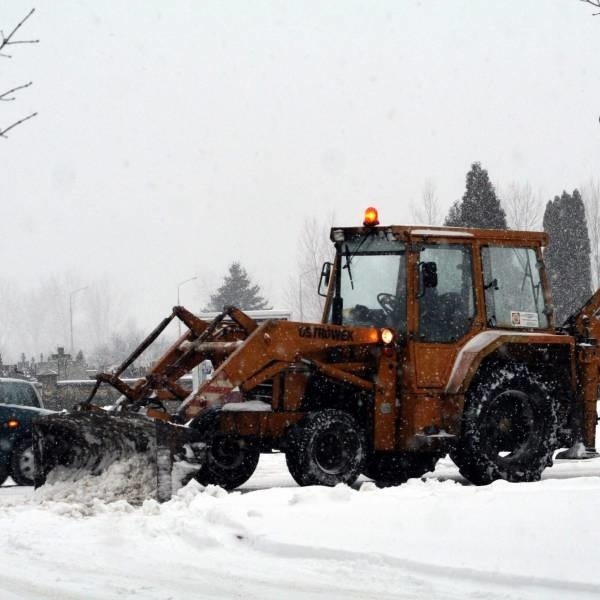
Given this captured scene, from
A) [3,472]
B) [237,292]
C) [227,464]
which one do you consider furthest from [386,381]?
[237,292]

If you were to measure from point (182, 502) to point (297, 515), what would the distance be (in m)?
1.63

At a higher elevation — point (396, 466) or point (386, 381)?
point (386, 381)

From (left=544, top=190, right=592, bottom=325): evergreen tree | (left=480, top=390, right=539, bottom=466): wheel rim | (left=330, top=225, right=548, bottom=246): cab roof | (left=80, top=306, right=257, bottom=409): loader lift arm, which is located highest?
(left=544, top=190, right=592, bottom=325): evergreen tree

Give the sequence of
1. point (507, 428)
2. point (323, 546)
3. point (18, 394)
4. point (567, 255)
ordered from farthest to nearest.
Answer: point (567, 255), point (18, 394), point (507, 428), point (323, 546)

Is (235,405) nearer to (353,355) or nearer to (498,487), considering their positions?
(353,355)

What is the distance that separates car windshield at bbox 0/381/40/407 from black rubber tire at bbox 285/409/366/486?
578cm

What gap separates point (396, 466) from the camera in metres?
12.5

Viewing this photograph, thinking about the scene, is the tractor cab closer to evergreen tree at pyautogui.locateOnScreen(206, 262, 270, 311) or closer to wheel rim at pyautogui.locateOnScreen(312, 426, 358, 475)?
wheel rim at pyautogui.locateOnScreen(312, 426, 358, 475)

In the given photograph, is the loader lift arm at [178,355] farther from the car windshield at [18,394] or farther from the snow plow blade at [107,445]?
the car windshield at [18,394]

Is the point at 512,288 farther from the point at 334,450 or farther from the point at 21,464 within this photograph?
the point at 21,464

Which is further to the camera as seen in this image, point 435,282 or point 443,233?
point 443,233

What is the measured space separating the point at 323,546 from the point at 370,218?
5225 mm

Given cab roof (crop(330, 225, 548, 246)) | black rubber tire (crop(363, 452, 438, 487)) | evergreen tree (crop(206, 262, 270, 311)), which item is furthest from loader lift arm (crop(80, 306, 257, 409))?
evergreen tree (crop(206, 262, 270, 311))

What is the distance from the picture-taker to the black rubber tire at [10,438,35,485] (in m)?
15.3
